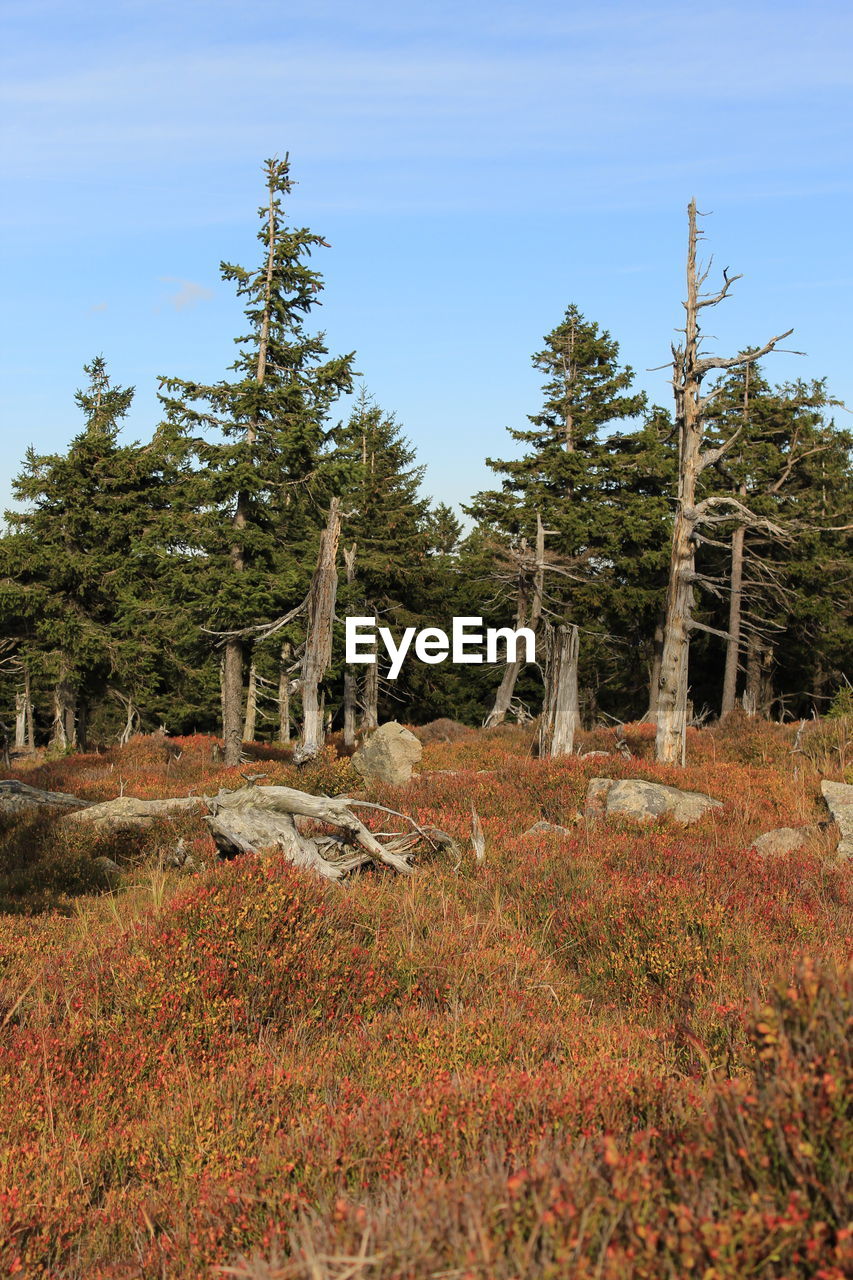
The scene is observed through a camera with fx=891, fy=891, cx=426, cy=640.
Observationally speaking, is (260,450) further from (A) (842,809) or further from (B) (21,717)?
(B) (21,717)

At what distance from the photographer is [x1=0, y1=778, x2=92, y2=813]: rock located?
1370 centimetres

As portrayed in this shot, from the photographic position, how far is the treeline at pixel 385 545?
2269cm

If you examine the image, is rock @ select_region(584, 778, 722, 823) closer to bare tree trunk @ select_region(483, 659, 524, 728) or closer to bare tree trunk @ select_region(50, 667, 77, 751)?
bare tree trunk @ select_region(483, 659, 524, 728)

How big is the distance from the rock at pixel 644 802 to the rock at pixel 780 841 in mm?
1229

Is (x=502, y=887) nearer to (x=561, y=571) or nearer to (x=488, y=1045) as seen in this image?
(x=488, y=1045)

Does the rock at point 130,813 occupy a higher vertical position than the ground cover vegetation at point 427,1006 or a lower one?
lower

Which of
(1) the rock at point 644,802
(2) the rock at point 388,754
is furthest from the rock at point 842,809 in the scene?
(2) the rock at point 388,754

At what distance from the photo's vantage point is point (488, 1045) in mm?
4645

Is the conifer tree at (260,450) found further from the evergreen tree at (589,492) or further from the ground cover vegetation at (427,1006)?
the evergreen tree at (589,492)

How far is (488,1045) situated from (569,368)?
34709 millimetres

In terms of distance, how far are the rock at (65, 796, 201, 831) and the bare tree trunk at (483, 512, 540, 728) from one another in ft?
66.9

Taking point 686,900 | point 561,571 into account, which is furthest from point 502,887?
point 561,571

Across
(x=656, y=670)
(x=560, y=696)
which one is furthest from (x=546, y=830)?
(x=656, y=670)

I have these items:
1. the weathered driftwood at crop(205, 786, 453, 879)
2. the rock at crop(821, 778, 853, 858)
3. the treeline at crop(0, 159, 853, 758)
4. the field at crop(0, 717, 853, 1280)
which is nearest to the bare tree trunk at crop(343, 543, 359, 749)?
the treeline at crop(0, 159, 853, 758)
